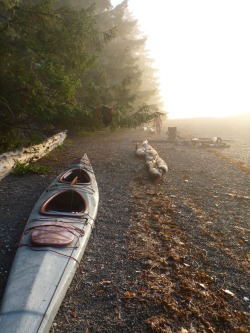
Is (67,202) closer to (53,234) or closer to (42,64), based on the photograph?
(53,234)

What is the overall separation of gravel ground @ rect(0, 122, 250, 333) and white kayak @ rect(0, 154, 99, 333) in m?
0.34

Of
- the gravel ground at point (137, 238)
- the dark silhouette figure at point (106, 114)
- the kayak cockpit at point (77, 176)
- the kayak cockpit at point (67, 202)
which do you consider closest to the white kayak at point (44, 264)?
the kayak cockpit at point (67, 202)

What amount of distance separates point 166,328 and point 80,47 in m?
10.6

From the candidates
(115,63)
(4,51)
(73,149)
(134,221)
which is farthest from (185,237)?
(115,63)

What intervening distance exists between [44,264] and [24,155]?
720 centimetres

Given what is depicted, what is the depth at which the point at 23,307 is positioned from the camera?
3.12m

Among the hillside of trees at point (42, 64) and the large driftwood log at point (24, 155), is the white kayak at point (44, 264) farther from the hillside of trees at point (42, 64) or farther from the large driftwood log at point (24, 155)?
the hillside of trees at point (42, 64)

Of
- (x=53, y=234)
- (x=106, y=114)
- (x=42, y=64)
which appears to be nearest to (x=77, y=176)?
(x=53, y=234)

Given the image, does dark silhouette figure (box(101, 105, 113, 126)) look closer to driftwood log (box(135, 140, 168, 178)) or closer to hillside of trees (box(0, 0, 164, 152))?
hillside of trees (box(0, 0, 164, 152))

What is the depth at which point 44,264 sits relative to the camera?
3.87 m

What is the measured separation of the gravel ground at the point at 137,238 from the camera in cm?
353

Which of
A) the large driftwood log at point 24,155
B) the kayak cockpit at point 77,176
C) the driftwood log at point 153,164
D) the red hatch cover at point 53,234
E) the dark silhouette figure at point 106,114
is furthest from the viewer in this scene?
the dark silhouette figure at point 106,114

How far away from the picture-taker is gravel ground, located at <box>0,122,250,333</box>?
3527 millimetres

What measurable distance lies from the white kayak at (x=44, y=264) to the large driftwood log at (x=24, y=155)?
3331mm
